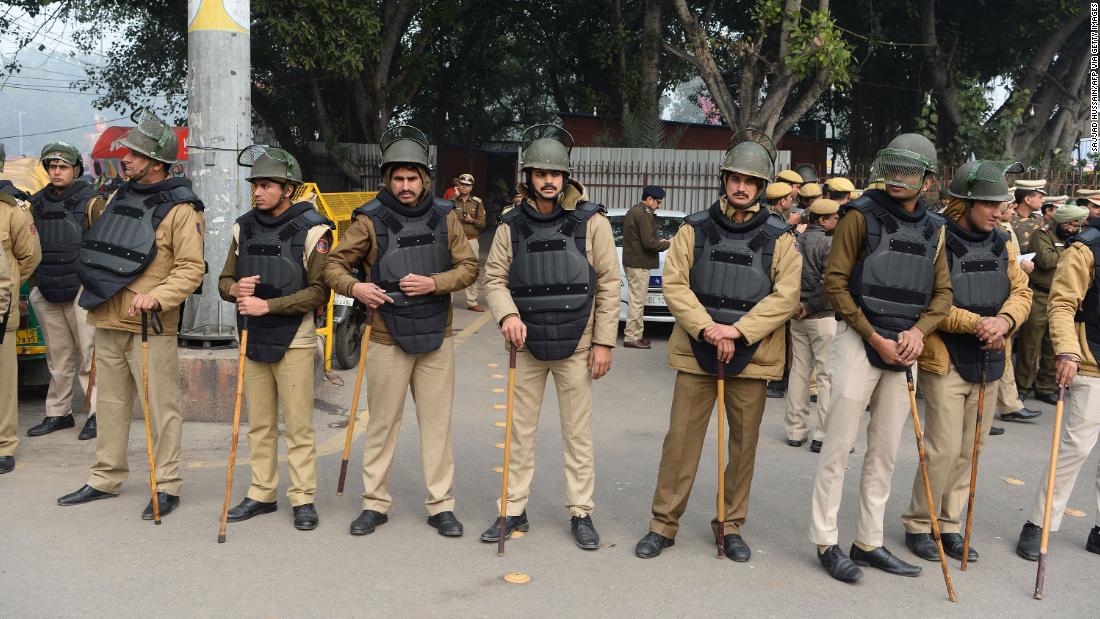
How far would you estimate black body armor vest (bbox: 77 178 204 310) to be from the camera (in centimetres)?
570

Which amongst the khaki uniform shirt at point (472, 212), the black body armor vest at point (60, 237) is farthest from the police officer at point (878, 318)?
the khaki uniform shirt at point (472, 212)

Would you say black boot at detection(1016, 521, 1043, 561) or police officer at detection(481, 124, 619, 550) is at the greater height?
police officer at detection(481, 124, 619, 550)

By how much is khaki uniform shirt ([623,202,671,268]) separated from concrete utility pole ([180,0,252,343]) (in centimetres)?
475

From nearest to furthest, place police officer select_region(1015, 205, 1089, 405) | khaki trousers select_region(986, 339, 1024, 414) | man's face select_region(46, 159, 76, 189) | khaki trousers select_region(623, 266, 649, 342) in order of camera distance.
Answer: man's face select_region(46, 159, 76, 189), khaki trousers select_region(986, 339, 1024, 414), police officer select_region(1015, 205, 1089, 405), khaki trousers select_region(623, 266, 649, 342)

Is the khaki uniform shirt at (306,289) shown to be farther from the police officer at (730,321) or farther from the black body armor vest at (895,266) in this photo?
the black body armor vest at (895,266)

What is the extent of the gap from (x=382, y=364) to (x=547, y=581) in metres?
1.46

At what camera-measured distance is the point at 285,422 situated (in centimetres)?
566

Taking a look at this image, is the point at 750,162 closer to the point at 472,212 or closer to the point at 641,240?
the point at 641,240

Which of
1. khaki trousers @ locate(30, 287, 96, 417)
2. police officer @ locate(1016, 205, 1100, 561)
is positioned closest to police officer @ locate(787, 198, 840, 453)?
police officer @ locate(1016, 205, 1100, 561)

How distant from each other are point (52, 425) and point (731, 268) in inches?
202

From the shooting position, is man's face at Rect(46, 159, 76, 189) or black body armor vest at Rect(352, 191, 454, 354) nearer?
black body armor vest at Rect(352, 191, 454, 354)

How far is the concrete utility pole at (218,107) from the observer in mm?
7531

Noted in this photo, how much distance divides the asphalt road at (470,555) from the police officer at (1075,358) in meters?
0.19

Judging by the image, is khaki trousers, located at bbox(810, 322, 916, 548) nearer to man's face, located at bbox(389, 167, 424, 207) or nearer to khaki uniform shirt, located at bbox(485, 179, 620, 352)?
khaki uniform shirt, located at bbox(485, 179, 620, 352)
